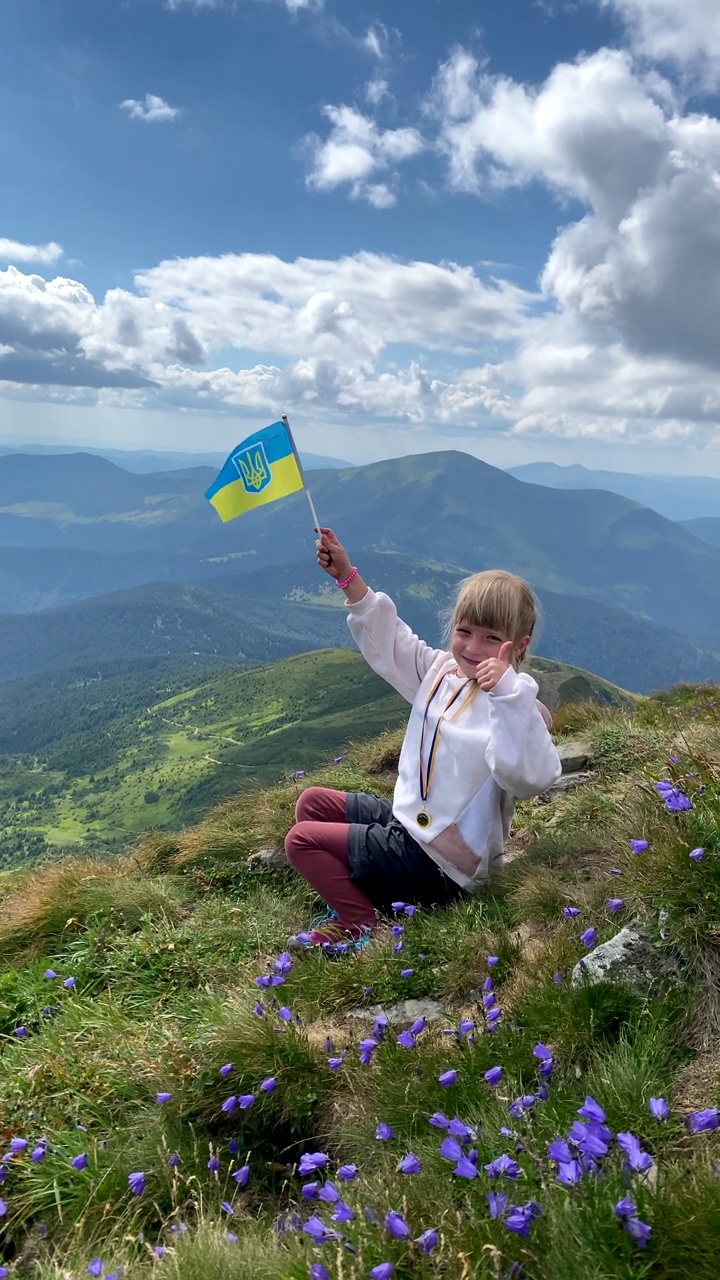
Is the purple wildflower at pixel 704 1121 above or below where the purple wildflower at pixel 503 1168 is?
above

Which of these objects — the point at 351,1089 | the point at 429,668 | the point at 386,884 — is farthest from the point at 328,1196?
the point at 429,668

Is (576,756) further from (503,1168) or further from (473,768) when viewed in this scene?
(503,1168)

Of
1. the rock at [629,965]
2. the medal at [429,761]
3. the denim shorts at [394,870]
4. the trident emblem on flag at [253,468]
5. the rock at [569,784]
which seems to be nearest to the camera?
the rock at [629,965]

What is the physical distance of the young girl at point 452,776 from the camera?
4.79 meters

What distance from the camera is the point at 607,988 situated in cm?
344

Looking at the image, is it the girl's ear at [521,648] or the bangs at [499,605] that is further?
the girl's ear at [521,648]

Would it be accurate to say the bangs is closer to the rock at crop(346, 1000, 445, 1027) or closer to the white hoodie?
the white hoodie

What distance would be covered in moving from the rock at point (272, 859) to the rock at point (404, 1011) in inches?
139

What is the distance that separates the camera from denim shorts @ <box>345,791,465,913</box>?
5.69 metres

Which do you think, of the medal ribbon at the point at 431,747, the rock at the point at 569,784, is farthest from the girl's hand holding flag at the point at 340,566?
the rock at the point at 569,784

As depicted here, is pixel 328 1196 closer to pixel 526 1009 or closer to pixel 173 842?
pixel 526 1009

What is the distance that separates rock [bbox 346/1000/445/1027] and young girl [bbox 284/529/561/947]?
73 cm

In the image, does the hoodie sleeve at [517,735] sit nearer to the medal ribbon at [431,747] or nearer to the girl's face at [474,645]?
the girl's face at [474,645]

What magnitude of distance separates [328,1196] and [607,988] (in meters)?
1.71
